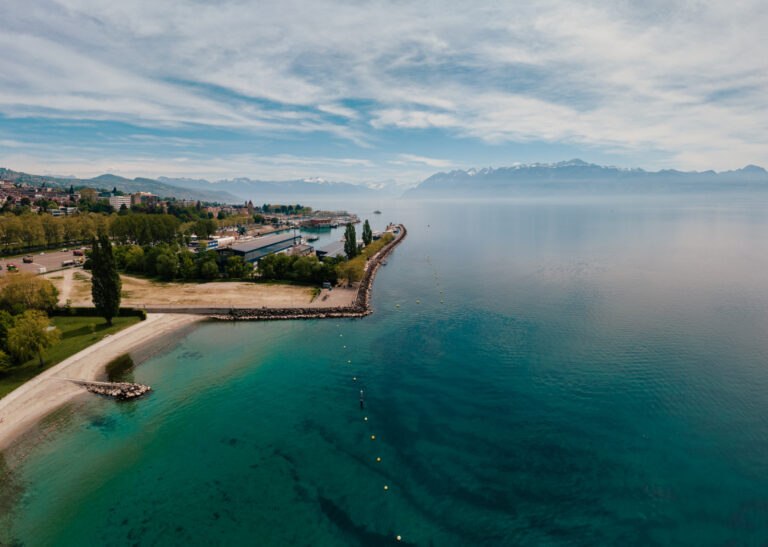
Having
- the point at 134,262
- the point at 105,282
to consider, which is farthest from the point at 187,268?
the point at 105,282

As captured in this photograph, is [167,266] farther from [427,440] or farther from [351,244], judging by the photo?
[427,440]

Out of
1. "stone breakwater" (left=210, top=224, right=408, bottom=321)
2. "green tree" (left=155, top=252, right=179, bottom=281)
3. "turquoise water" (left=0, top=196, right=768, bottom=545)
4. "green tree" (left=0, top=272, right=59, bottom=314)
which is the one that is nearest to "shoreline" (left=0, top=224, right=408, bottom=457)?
"stone breakwater" (left=210, top=224, right=408, bottom=321)

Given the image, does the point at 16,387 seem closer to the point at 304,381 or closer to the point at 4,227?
the point at 304,381

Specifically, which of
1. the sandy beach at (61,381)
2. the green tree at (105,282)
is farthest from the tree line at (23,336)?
the green tree at (105,282)

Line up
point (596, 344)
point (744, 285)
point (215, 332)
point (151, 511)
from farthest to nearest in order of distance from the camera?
point (744, 285) → point (215, 332) → point (596, 344) → point (151, 511)

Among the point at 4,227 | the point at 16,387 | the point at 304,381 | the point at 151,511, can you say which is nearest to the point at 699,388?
the point at 304,381

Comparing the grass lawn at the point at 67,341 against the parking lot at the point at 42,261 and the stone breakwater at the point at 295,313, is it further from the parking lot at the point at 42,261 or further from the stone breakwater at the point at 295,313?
the parking lot at the point at 42,261

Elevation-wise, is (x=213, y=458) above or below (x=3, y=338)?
below
